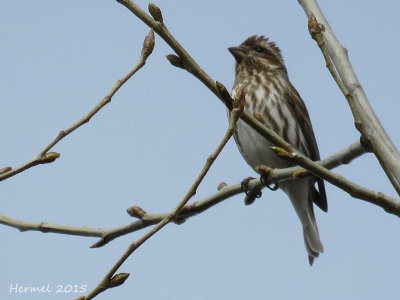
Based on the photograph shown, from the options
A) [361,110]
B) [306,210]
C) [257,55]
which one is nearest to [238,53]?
[257,55]

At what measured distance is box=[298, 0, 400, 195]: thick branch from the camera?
10.5ft

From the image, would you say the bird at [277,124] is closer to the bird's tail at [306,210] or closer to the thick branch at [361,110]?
the bird's tail at [306,210]

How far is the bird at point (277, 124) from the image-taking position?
8.44m

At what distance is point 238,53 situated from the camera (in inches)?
391

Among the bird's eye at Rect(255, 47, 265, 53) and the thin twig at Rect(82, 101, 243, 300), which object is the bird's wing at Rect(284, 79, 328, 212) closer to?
the bird's eye at Rect(255, 47, 265, 53)

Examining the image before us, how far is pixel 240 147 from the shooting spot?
28.3ft

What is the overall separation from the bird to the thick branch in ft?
13.1

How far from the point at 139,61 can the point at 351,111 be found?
1100 millimetres

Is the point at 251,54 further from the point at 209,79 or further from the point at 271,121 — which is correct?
the point at 209,79

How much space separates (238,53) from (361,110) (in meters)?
6.44

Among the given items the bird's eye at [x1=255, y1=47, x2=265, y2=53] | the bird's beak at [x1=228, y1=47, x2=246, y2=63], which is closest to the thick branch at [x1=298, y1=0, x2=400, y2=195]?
the bird's beak at [x1=228, y1=47, x2=246, y2=63]

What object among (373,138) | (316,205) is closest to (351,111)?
(373,138)

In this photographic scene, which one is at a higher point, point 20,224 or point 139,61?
point 139,61

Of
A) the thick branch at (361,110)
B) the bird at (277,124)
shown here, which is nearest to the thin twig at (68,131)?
the thick branch at (361,110)
